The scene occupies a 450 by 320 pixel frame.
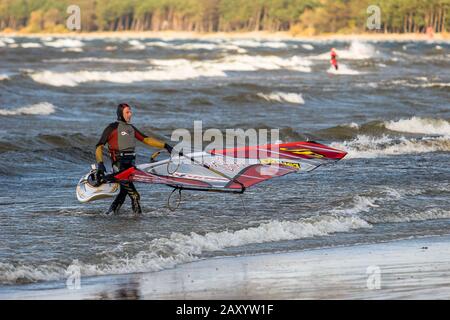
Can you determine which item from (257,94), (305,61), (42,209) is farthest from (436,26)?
(42,209)

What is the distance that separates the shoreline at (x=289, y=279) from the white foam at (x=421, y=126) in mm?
12830

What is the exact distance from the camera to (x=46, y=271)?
28.1 ft

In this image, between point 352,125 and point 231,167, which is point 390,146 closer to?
point 352,125

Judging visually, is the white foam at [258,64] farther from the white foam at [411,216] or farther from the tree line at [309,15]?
the tree line at [309,15]

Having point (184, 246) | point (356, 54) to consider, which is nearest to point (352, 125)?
point (184, 246)

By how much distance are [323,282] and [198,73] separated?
1592 inches

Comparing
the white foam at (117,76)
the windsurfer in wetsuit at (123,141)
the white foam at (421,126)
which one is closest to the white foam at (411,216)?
the windsurfer in wetsuit at (123,141)

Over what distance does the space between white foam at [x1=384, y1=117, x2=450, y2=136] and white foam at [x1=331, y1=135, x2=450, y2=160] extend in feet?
8.65

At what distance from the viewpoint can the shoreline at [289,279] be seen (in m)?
7.74

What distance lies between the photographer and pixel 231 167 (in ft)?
37.6

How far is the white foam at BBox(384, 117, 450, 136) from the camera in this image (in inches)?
875

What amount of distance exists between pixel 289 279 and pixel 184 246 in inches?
65.5

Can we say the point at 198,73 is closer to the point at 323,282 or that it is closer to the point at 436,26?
the point at 323,282
